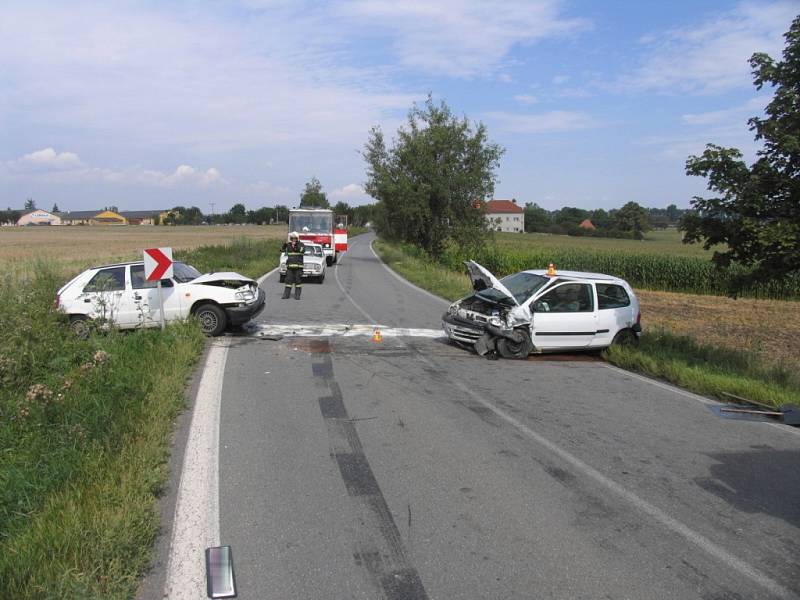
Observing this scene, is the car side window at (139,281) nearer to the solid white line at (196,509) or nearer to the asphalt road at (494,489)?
the asphalt road at (494,489)

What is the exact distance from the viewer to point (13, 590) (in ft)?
11.0

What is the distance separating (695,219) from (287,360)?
22.0ft

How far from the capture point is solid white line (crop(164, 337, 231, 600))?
365cm

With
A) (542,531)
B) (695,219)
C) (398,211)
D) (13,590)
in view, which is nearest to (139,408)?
(13,590)

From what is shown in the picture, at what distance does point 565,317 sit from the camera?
11.0 m

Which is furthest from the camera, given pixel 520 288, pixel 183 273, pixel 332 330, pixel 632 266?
pixel 632 266

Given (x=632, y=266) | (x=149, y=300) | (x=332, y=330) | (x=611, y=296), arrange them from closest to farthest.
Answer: (x=149, y=300) → (x=611, y=296) → (x=332, y=330) → (x=632, y=266)

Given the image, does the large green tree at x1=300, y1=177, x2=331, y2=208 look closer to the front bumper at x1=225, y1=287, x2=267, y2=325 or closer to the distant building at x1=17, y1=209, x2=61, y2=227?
the front bumper at x1=225, y1=287, x2=267, y2=325

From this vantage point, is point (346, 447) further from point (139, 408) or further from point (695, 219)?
point (695, 219)

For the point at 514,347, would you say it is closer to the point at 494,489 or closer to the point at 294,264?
the point at 494,489

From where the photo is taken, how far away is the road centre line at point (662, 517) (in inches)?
150

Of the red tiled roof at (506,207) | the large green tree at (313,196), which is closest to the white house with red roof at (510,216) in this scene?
the red tiled roof at (506,207)

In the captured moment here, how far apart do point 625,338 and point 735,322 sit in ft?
39.6

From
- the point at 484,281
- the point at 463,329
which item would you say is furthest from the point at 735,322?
the point at 463,329
